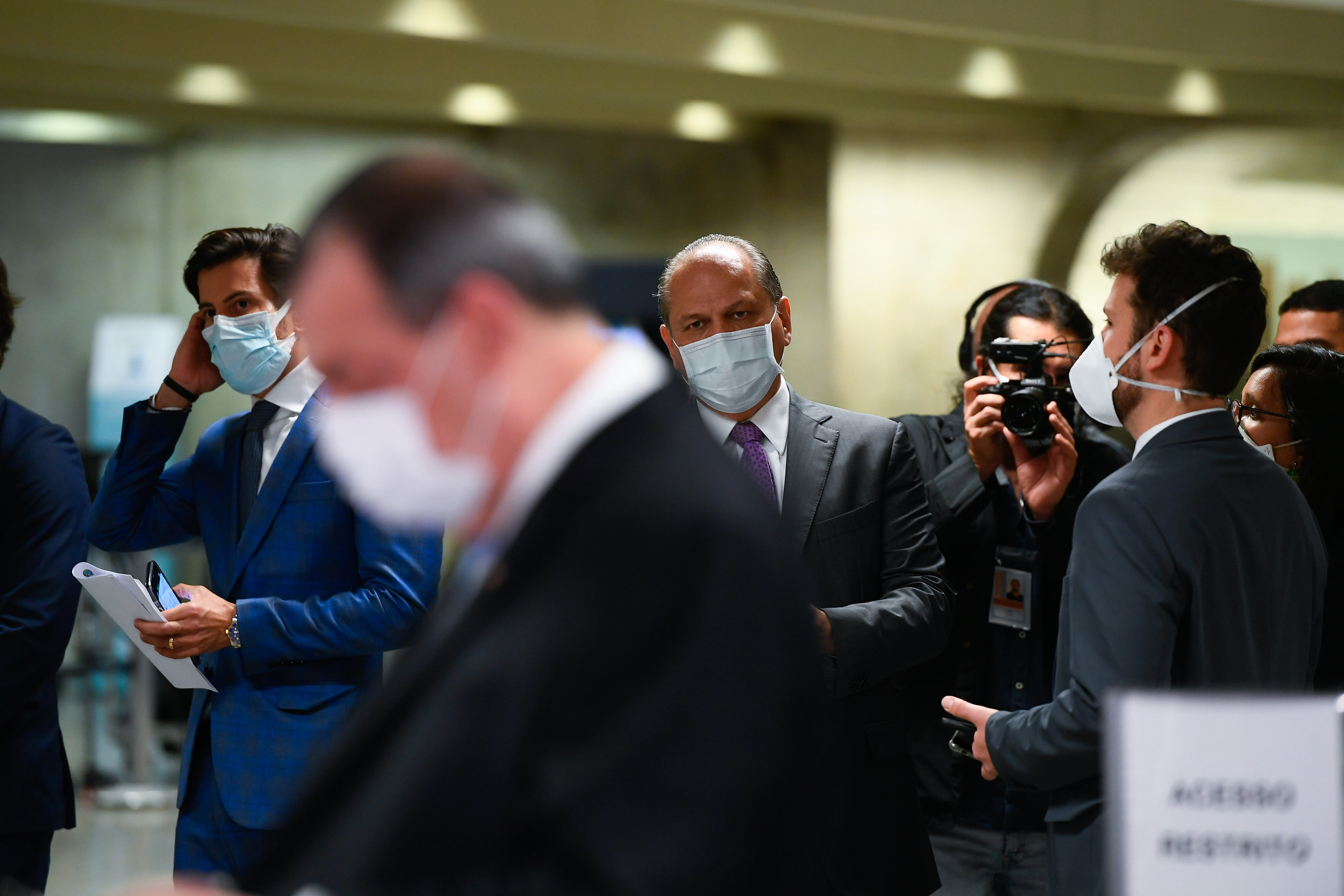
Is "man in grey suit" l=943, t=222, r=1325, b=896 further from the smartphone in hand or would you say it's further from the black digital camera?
the smartphone in hand

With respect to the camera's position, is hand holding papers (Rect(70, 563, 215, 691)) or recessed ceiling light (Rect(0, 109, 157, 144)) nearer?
hand holding papers (Rect(70, 563, 215, 691))

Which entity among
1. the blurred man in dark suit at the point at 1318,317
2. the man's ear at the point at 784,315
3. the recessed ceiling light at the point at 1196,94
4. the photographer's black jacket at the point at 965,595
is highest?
the recessed ceiling light at the point at 1196,94

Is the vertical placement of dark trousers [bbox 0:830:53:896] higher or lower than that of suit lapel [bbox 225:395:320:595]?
lower

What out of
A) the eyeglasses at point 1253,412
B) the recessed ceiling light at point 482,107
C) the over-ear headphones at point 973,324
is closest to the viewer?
the eyeglasses at point 1253,412

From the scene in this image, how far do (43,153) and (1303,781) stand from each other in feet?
26.8

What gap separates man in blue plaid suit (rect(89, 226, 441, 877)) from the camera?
228cm

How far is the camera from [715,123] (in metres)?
7.90

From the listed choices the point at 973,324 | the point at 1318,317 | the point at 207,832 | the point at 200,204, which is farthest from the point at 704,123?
the point at 207,832

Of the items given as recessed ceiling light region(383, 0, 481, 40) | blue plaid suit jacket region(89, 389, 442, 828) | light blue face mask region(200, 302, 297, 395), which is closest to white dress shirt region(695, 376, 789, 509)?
blue plaid suit jacket region(89, 389, 442, 828)

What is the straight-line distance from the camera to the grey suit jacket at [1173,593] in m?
1.76

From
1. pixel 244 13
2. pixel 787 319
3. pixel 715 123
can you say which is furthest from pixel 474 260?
pixel 715 123

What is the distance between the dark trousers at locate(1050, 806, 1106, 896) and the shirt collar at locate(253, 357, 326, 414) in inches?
62.9

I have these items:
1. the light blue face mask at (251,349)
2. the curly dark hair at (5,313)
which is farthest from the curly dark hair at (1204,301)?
the curly dark hair at (5,313)

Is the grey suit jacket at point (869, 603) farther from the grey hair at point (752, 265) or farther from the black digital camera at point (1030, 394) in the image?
the black digital camera at point (1030, 394)
